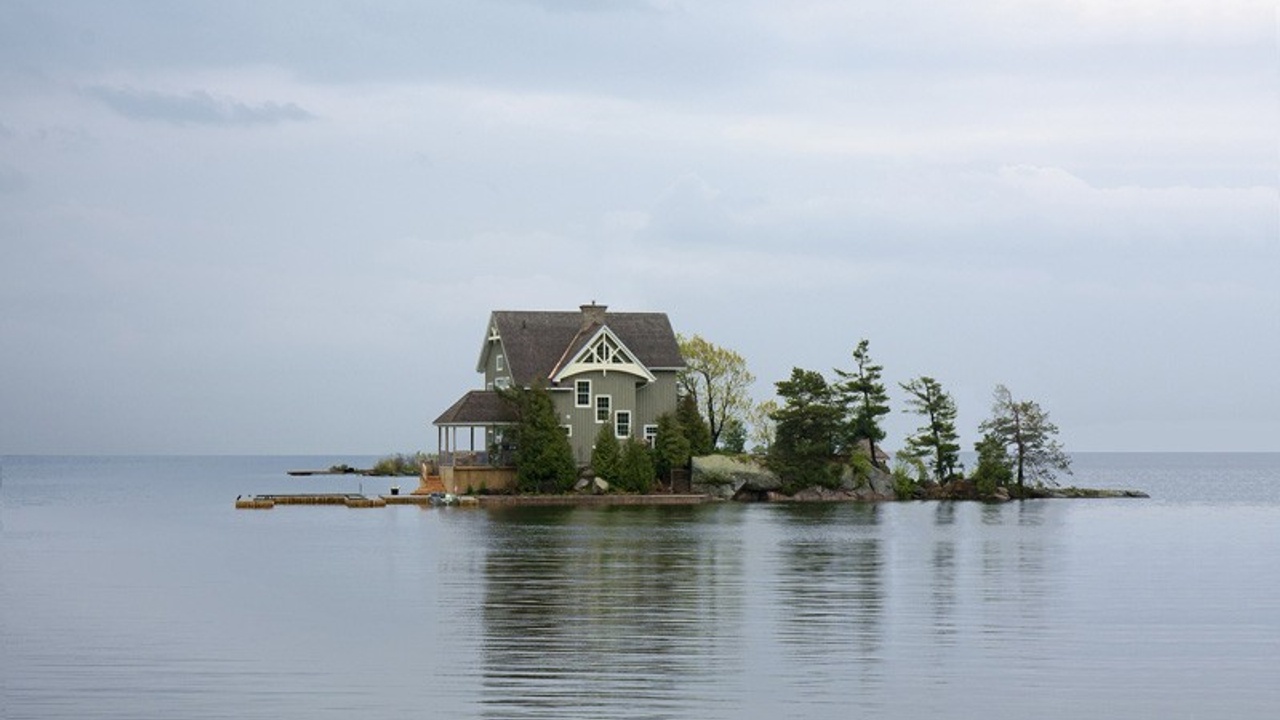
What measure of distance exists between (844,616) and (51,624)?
483 inches

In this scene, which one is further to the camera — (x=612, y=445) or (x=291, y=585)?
(x=612, y=445)

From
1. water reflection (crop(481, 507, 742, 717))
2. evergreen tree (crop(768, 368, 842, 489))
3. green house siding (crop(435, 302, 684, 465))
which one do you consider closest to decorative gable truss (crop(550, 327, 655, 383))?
green house siding (crop(435, 302, 684, 465))

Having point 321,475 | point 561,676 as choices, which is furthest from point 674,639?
point 321,475

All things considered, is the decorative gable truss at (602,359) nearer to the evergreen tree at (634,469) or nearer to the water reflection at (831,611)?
the evergreen tree at (634,469)

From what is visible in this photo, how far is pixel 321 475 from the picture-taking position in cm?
11956

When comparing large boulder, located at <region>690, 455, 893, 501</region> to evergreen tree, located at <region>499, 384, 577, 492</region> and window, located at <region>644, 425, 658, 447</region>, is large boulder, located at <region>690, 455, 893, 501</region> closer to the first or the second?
window, located at <region>644, 425, 658, 447</region>

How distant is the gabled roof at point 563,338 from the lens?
66438 millimetres

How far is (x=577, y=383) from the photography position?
65.4 meters

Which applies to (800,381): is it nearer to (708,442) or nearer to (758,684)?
(708,442)

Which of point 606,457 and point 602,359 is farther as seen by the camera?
point 602,359

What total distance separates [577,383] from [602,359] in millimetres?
1342

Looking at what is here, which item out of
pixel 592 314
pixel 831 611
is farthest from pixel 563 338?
pixel 831 611

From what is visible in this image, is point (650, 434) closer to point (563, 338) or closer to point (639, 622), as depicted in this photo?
point (563, 338)

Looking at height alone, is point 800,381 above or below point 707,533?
above
